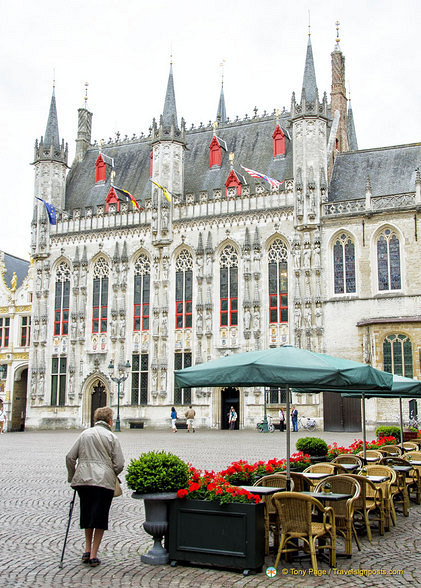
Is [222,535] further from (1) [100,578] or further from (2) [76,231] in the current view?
(2) [76,231]

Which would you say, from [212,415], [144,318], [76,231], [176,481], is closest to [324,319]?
[212,415]

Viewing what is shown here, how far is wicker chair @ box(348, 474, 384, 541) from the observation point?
8961 mm

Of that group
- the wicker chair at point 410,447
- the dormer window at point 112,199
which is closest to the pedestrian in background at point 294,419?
the dormer window at point 112,199

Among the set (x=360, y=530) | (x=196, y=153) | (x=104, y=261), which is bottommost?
(x=360, y=530)

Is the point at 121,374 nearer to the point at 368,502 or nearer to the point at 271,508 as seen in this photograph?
the point at 368,502

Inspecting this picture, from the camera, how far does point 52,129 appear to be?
45906 millimetres

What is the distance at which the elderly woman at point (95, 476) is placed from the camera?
774cm

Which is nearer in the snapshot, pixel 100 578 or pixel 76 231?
pixel 100 578

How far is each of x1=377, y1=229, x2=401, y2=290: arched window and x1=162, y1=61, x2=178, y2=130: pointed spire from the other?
15156 millimetres

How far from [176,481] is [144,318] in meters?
32.5

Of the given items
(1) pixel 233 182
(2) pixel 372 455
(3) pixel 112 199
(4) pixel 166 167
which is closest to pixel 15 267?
(3) pixel 112 199

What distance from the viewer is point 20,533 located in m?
9.42

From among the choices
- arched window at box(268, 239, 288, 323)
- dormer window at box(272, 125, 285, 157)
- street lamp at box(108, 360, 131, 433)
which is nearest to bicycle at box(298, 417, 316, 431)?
arched window at box(268, 239, 288, 323)

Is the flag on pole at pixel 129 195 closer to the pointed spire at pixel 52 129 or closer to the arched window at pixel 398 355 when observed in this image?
the pointed spire at pixel 52 129
